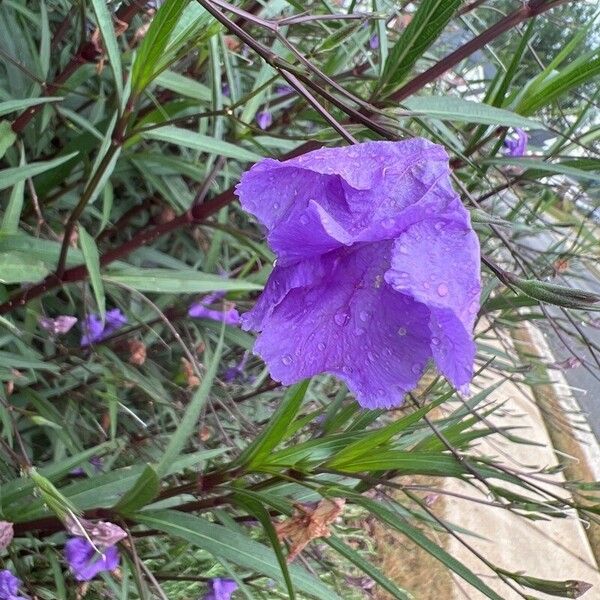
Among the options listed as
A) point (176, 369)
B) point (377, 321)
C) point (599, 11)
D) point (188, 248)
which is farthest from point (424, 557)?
point (377, 321)

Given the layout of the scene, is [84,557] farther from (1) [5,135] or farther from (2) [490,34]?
(2) [490,34]

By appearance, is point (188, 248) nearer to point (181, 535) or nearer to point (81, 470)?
point (81, 470)

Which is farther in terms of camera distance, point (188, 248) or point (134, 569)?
point (188, 248)

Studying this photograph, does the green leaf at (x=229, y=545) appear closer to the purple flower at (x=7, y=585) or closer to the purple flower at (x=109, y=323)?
the purple flower at (x=7, y=585)

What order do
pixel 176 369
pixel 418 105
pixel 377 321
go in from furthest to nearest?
1. pixel 176 369
2. pixel 418 105
3. pixel 377 321

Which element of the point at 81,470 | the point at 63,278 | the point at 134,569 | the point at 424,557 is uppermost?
the point at 63,278

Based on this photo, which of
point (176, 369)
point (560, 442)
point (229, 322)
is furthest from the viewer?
point (560, 442)
